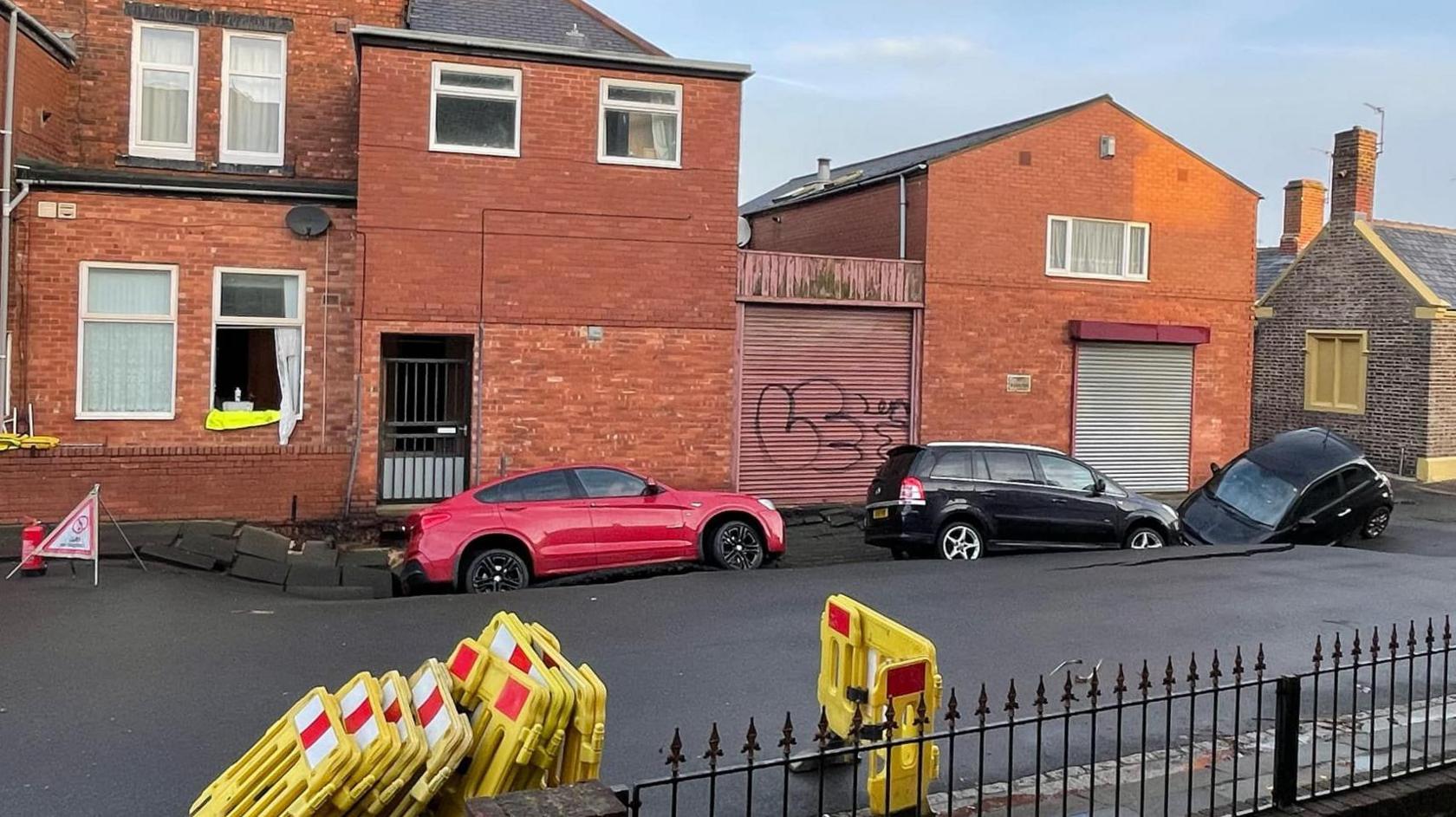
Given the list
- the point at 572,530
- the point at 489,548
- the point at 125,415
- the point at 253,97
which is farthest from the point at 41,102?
the point at 572,530

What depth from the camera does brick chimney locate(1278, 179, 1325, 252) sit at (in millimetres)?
31514

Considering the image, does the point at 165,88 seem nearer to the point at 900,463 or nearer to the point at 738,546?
the point at 738,546

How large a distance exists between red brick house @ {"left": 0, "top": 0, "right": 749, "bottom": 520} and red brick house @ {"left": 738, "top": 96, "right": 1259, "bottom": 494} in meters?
2.10

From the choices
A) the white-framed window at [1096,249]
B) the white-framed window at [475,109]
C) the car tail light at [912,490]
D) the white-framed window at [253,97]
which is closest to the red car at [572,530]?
the car tail light at [912,490]

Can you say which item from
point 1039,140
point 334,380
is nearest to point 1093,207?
point 1039,140

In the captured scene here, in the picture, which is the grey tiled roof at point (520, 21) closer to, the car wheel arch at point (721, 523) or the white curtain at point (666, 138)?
the white curtain at point (666, 138)

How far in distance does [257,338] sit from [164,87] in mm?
4033

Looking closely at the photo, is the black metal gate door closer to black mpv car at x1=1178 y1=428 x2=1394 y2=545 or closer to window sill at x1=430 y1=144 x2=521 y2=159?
window sill at x1=430 y1=144 x2=521 y2=159

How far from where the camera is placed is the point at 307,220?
15.1m

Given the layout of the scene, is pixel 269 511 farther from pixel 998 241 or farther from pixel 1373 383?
pixel 1373 383

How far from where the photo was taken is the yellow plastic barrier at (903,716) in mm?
5129

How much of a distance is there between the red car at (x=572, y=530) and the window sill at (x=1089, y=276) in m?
8.72

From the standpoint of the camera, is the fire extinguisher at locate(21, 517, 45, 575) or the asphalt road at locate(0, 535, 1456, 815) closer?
the asphalt road at locate(0, 535, 1456, 815)

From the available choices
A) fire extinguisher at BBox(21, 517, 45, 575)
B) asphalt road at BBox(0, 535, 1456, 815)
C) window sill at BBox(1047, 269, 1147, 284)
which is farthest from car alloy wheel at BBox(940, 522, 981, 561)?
fire extinguisher at BBox(21, 517, 45, 575)
